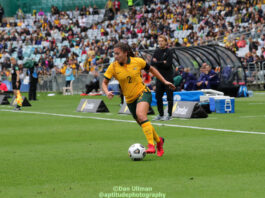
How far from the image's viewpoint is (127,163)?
361 inches

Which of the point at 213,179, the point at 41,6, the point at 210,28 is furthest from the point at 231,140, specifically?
the point at 41,6

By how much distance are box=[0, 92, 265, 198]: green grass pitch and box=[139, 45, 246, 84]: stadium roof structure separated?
Answer: 14.6 metres

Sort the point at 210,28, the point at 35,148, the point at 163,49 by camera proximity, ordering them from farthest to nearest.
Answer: the point at 210,28, the point at 163,49, the point at 35,148

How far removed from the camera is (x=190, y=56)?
3112 centimetres

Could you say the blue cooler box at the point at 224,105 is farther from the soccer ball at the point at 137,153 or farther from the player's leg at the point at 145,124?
the soccer ball at the point at 137,153

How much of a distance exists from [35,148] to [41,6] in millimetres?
53002

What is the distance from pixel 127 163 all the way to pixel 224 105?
10678mm

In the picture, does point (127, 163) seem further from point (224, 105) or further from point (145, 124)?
point (224, 105)

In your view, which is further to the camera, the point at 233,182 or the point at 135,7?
the point at 135,7

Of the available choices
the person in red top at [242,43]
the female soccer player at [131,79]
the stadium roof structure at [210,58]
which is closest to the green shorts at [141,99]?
the female soccer player at [131,79]

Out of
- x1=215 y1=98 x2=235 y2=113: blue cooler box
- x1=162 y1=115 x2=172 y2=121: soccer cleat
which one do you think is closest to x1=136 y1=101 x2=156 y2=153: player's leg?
x1=162 y1=115 x2=172 y2=121: soccer cleat

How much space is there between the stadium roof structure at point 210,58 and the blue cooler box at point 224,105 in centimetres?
1075

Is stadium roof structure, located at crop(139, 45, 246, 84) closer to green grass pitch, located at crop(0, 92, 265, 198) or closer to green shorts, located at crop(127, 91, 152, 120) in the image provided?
green grass pitch, located at crop(0, 92, 265, 198)

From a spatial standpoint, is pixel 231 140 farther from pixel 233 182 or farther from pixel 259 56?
pixel 259 56
